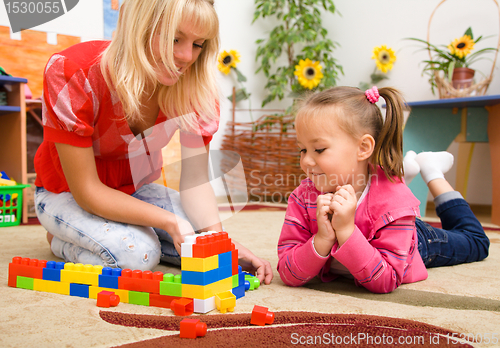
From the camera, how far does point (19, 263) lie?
776 mm

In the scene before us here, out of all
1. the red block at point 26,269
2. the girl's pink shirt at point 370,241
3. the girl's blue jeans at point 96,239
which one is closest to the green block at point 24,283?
the red block at point 26,269

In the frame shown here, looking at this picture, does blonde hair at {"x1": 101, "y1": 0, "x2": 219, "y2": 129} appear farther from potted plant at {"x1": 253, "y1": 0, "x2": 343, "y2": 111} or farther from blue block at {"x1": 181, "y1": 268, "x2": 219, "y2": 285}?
potted plant at {"x1": 253, "y1": 0, "x2": 343, "y2": 111}

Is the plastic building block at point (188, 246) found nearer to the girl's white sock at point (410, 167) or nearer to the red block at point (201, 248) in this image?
the red block at point (201, 248)

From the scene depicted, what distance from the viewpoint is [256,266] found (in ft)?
2.75

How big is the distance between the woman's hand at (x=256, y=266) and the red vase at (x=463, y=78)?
4.42 feet

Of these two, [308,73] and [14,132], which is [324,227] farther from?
[308,73]

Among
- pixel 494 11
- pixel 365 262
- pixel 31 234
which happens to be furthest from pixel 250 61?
pixel 365 262

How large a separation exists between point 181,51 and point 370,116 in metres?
0.38

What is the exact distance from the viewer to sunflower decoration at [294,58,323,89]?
2.23 m

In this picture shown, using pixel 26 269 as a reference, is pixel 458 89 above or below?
above

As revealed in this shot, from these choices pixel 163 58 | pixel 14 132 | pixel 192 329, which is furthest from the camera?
pixel 14 132

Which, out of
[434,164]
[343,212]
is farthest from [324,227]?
[434,164]

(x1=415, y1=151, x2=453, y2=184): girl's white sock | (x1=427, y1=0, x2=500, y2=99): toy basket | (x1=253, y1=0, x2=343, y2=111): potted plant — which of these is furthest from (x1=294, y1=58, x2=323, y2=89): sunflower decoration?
(x1=415, y1=151, x2=453, y2=184): girl's white sock

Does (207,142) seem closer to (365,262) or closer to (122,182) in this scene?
(122,182)
